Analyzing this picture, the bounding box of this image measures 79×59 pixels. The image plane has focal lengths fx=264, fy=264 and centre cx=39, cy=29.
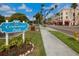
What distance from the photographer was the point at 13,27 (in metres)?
3.43

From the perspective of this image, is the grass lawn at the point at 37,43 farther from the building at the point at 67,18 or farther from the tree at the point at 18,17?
the building at the point at 67,18

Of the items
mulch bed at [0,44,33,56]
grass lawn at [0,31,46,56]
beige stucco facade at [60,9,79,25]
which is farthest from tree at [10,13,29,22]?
beige stucco facade at [60,9,79,25]

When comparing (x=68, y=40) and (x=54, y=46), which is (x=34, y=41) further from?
(x=68, y=40)

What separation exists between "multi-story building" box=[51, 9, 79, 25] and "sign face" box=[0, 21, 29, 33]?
432 mm

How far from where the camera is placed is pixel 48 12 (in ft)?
11.5

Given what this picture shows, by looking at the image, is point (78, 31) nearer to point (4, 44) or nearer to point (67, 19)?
point (67, 19)

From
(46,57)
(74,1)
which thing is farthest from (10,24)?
(74,1)

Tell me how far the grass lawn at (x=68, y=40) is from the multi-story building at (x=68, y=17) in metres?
0.15

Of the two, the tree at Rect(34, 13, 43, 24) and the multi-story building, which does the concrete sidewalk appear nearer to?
the tree at Rect(34, 13, 43, 24)

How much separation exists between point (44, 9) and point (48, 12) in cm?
10

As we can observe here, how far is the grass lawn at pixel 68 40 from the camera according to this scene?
340 centimetres

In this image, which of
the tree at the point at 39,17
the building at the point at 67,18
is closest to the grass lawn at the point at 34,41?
the tree at the point at 39,17

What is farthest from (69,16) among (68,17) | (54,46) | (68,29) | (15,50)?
(15,50)

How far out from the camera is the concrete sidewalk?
3377 mm
